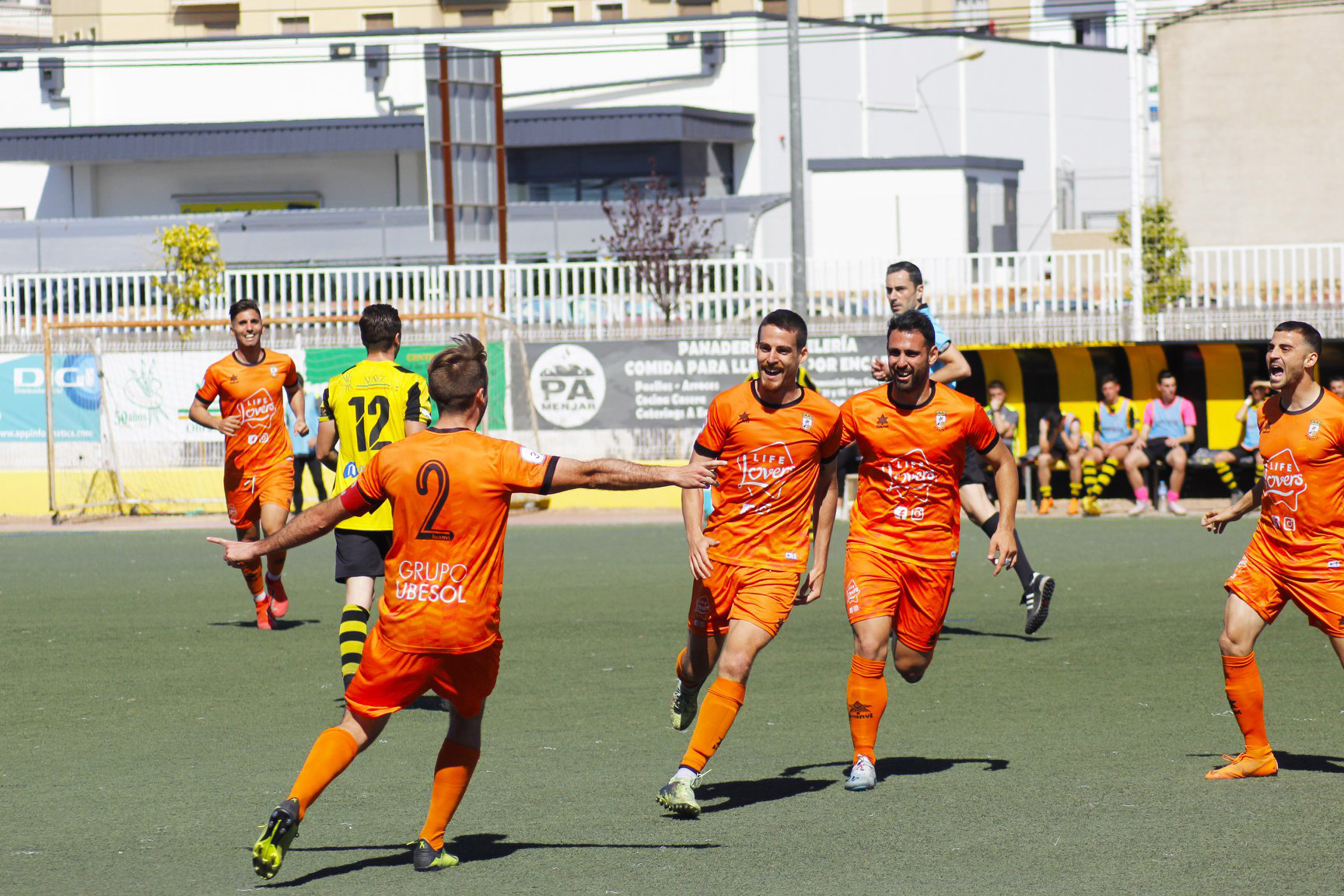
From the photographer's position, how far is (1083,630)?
10.9m

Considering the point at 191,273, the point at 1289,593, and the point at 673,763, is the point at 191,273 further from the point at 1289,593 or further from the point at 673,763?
the point at 1289,593

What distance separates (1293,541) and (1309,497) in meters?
0.19

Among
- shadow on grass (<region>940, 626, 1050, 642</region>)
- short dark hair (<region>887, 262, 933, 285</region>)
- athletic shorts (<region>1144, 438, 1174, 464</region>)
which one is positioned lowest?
shadow on grass (<region>940, 626, 1050, 642</region>)

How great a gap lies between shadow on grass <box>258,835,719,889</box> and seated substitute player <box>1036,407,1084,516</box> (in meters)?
14.6

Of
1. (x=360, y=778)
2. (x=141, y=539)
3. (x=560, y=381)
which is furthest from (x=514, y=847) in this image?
(x=560, y=381)

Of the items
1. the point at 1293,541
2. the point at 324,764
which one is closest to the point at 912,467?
the point at 1293,541

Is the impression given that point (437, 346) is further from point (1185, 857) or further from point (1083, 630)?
point (1185, 857)

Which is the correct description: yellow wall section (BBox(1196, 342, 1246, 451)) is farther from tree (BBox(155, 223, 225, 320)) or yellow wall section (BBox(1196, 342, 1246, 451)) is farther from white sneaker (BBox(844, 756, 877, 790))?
white sneaker (BBox(844, 756, 877, 790))

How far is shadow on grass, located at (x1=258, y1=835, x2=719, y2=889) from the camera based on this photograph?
566cm

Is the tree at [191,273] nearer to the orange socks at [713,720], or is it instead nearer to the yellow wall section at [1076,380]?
the yellow wall section at [1076,380]

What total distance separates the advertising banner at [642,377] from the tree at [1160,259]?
445 cm

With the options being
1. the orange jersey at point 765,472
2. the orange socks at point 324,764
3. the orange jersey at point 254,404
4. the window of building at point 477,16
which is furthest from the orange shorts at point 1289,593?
the window of building at point 477,16

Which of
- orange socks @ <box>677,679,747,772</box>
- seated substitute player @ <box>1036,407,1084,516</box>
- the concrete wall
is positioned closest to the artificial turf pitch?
orange socks @ <box>677,679,747,772</box>

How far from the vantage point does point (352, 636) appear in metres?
8.17
